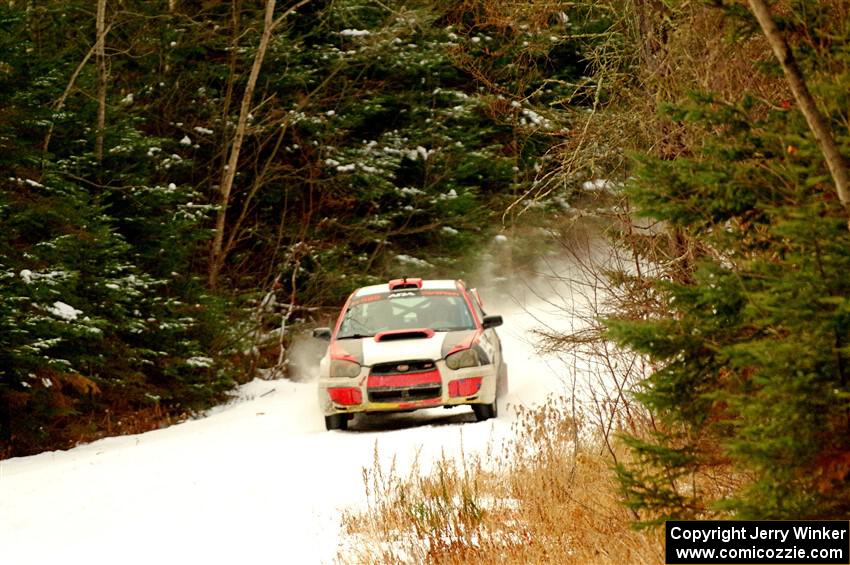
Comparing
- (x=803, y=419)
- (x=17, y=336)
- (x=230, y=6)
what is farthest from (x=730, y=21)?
(x=230, y=6)

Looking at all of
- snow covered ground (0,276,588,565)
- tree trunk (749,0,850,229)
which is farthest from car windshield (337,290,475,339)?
tree trunk (749,0,850,229)

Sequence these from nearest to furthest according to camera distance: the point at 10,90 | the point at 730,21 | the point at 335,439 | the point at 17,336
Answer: the point at 730,21, the point at 335,439, the point at 17,336, the point at 10,90

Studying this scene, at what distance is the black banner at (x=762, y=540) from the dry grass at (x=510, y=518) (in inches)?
26.0

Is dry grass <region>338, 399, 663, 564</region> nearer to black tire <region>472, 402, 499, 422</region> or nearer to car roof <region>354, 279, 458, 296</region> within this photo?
black tire <region>472, 402, 499, 422</region>

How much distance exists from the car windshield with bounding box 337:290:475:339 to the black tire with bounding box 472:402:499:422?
110cm

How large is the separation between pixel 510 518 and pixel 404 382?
208 inches

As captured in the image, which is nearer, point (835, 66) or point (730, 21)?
point (835, 66)

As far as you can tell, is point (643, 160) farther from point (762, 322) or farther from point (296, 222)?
point (296, 222)

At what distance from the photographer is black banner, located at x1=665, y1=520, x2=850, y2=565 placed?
470cm

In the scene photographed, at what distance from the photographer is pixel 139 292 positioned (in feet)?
54.2

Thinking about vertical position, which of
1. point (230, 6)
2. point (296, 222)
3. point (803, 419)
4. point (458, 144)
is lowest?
point (803, 419)

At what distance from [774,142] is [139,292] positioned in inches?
506

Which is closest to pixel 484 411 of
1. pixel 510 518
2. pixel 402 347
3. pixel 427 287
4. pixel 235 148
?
pixel 402 347

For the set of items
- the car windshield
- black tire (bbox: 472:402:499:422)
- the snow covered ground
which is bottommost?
the snow covered ground
